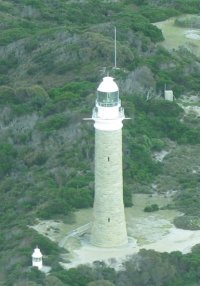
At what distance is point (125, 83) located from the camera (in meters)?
79.3

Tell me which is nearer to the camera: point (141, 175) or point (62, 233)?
point (62, 233)

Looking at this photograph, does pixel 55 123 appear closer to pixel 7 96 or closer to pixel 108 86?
pixel 7 96

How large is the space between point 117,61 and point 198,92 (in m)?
4.60

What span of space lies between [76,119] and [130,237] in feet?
41.8

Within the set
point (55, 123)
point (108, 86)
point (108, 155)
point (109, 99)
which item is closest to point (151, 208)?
point (108, 155)

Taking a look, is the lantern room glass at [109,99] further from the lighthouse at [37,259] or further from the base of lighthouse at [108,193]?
the lighthouse at [37,259]

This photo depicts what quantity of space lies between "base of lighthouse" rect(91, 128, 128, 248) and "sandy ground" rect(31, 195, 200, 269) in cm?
40

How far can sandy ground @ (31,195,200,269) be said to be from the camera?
60344 mm

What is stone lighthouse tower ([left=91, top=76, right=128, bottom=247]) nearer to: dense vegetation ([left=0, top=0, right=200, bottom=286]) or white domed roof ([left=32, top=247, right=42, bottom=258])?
dense vegetation ([left=0, top=0, right=200, bottom=286])

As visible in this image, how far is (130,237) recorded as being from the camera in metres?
62.2

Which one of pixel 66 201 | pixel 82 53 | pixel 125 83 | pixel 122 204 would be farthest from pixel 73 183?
pixel 82 53

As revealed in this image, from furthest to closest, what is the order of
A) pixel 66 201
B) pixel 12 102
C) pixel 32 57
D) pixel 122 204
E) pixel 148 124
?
1. pixel 32 57
2. pixel 12 102
3. pixel 148 124
4. pixel 66 201
5. pixel 122 204

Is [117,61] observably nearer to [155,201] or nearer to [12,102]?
[12,102]

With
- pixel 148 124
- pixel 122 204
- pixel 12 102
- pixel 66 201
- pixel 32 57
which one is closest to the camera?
pixel 122 204
